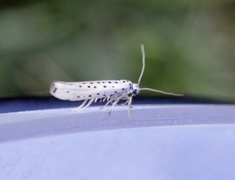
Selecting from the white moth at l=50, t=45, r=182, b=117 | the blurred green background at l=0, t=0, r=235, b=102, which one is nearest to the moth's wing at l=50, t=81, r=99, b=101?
the white moth at l=50, t=45, r=182, b=117

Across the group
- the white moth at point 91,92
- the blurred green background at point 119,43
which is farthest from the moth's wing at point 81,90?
the blurred green background at point 119,43

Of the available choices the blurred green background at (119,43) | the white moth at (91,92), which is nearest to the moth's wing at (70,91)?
the white moth at (91,92)

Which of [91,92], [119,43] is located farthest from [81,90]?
[119,43]

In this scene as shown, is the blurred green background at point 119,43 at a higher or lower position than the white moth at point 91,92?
higher

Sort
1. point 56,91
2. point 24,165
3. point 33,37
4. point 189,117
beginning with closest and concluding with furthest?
1. point 24,165
2. point 189,117
3. point 56,91
4. point 33,37

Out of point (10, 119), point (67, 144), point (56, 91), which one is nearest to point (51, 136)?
point (67, 144)

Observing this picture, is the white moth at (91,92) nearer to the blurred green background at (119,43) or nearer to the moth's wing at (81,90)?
the moth's wing at (81,90)

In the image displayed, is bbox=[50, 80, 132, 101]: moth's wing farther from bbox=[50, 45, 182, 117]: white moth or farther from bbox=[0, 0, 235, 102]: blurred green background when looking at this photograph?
bbox=[0, 0, 235, 102]: blurred green background

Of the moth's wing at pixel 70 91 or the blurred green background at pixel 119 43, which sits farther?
the blurred green background at pixel 119 43

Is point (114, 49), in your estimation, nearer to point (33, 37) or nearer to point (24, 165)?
point (33, 37)
